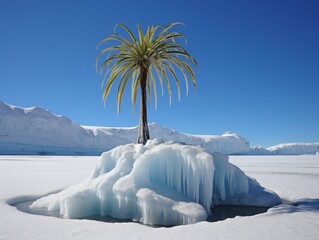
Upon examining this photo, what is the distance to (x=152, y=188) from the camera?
8680 mm

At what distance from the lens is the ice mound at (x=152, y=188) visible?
7980 millimetres

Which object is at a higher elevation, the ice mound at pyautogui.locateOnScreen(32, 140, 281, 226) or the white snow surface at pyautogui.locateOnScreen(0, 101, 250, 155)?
the white snow surface at pyautogui.locateOnScreen(0, 101, 250, 155)

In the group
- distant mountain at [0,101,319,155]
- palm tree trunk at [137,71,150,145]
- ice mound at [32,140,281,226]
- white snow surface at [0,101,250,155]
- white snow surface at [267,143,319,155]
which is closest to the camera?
ice mound at [32,140,281,226]

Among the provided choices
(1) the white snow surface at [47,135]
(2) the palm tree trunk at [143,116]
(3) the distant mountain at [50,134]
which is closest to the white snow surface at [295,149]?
(3) the distant mountain at [50,134]

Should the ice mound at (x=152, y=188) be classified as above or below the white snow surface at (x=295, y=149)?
below

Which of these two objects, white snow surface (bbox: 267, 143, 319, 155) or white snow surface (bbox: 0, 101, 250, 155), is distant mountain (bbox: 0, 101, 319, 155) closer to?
white snow surface (bbox: 0, 101, 250, 155)

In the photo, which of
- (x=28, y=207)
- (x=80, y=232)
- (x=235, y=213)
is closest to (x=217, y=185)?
(x=235, y=213)

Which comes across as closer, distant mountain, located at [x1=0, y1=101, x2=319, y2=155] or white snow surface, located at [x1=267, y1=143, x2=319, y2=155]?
distant mountain, located at [x1=0, y1=101, x2=319, y2=155]

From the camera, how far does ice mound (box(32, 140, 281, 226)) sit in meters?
7.98

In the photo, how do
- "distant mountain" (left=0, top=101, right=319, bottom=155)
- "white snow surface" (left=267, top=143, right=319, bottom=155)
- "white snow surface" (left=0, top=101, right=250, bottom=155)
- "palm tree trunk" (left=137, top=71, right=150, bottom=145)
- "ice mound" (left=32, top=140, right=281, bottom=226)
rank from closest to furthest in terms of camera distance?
"ice mound" (left=32, top=140, right=281, bottom=226) < "palm tree trunk" (left=137, top=71, right=150, bottom=145) < "white snow surface" (left=0, top=101, right=250, bottom=155) < "distant mountain" (left=0, top=101, right=319, bottom=155) < "white snow surface" (left=267, top=143, right=319, bottom=155)

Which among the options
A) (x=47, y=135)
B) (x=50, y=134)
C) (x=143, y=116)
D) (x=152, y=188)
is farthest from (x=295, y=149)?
(x=152, y=188)

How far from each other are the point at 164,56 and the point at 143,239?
8.14m

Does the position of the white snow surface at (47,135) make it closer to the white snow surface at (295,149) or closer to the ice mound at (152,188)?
the ice mound at (152,188)

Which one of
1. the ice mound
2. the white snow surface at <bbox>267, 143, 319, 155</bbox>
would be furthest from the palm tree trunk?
the white snow surface at <bbox>267, 143, 319, 155</bbox>
